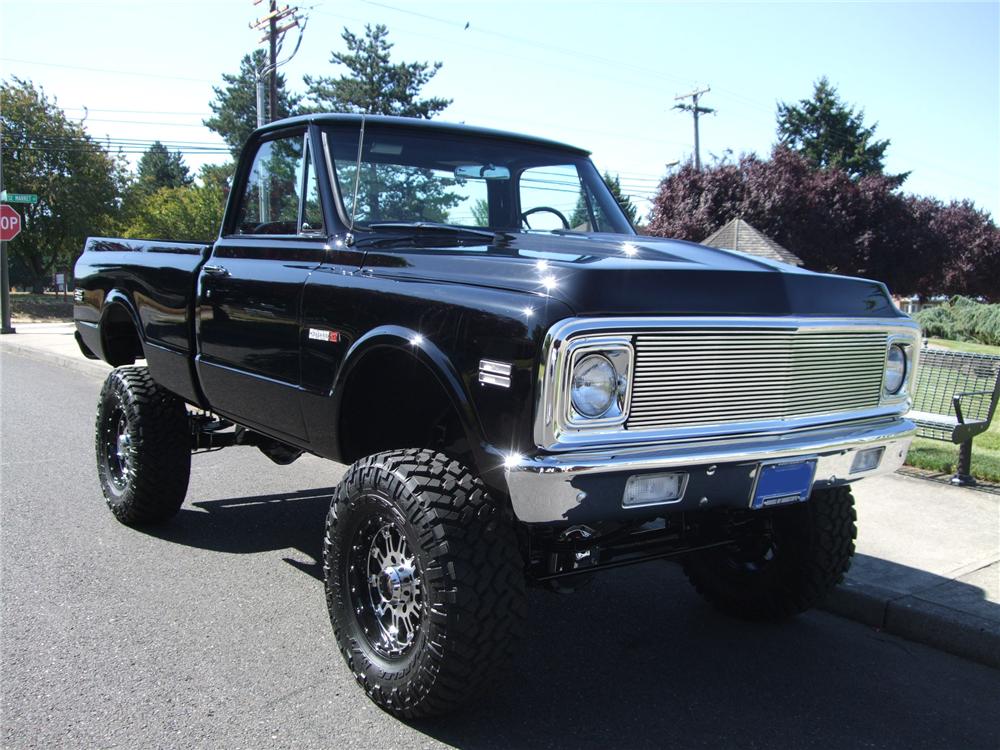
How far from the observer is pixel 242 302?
3.97 meters

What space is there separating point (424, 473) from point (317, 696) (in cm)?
98

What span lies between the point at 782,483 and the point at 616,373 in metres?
0.79

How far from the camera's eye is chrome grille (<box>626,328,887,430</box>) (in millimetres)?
2678

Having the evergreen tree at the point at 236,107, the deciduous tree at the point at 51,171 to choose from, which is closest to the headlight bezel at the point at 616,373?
the deciduous tree at the point at 51,171

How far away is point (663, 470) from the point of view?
8.68 feet

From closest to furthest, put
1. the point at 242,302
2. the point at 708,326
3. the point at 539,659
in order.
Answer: the point at 708,326, the point at 539,659, the point at 242,302

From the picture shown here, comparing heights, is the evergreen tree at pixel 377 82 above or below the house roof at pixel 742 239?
above

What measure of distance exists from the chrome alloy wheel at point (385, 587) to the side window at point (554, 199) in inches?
73.4

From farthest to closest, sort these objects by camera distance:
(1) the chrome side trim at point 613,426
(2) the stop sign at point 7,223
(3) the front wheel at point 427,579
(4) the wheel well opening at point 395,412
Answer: (2) the stop sign at point 7,223
(4) the wheel well opening at point 395,412
(3) the front wheel at point 427,579
(1) the chrome side trim at point 613,426

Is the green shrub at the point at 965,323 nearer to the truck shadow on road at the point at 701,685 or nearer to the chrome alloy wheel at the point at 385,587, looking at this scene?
the truck shadow on road at the point at 701,685

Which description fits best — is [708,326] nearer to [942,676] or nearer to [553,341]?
[553,341]

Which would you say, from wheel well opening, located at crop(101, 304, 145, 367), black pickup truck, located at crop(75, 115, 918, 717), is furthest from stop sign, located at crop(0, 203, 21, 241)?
black pickup truck, located at crop(75, 115, 918, 717)

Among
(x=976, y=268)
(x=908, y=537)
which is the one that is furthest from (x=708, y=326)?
(x=976, y=268)

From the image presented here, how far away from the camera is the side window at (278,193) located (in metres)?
3.80
